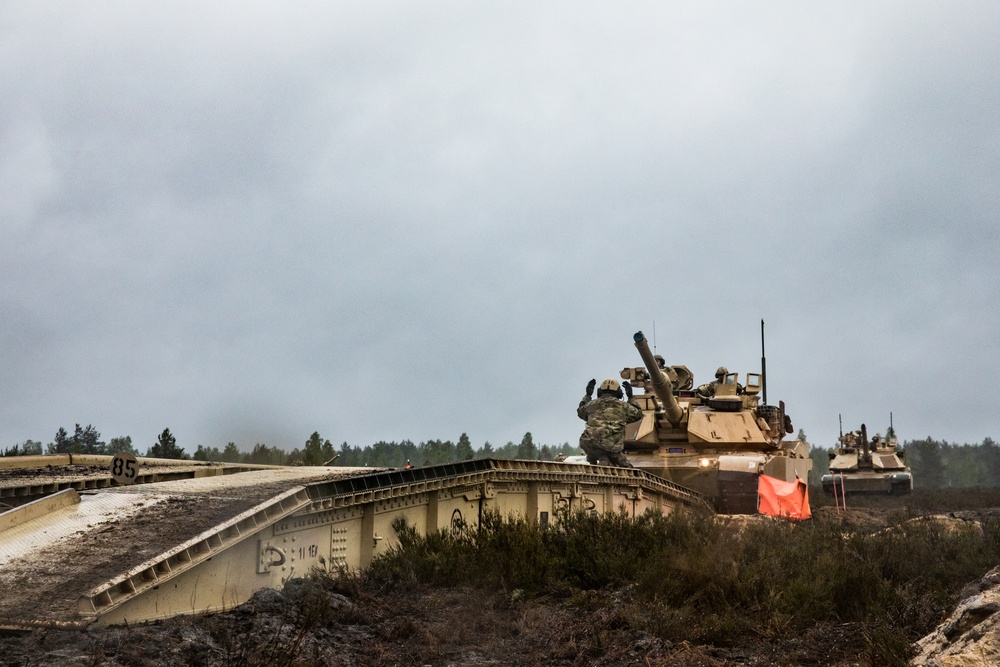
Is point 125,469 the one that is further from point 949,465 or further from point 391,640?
point 949,465

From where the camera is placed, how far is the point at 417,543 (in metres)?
9.64

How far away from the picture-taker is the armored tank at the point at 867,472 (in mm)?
30391

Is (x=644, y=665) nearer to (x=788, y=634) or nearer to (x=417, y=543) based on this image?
(x=788, y=634)

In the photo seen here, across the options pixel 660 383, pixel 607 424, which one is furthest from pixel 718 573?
pixel 660 383

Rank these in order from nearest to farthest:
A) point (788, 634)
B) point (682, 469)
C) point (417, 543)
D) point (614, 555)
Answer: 1. point (788, 634)
2. point (614, 555)
3. point (417, 543)
4. point (682, 469)

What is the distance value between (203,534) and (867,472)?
27972 millimetres

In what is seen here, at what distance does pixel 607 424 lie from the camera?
1536 cm

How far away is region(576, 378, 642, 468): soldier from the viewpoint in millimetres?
15367

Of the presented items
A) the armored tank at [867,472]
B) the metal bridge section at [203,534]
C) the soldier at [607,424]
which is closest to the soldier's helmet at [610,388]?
the soldier at [607,424]

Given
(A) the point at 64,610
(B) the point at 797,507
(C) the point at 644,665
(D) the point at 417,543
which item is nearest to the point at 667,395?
(B) the point at 797,507

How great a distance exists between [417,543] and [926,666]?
551 cm

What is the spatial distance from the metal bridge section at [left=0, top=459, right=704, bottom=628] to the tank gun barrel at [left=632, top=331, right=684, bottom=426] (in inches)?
194

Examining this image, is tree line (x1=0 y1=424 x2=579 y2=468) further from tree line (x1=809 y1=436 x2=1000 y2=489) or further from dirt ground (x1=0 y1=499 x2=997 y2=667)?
tree line (x1=809 y1=436 x2=1000 y2=489)

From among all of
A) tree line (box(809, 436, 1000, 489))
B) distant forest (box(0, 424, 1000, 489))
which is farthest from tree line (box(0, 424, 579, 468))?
tree line (box(809, 436, 1000, 489))
